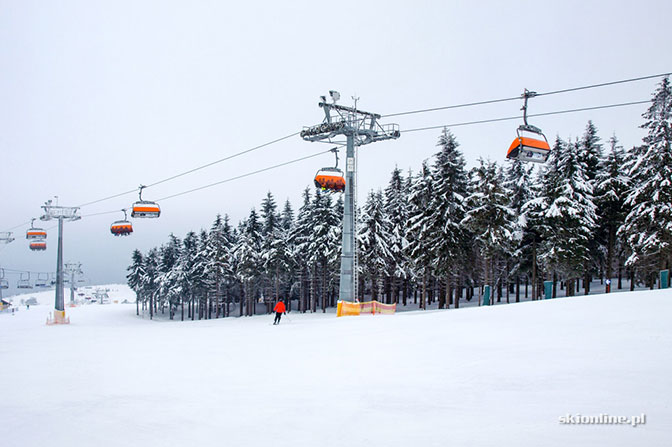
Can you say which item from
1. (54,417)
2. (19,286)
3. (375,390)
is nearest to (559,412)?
(375,390)

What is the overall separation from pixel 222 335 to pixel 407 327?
807 centimetres

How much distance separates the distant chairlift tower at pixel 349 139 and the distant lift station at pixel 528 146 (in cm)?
1208

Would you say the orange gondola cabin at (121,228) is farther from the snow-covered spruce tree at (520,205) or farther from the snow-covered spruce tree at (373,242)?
the snow-covered spruce tree at (520,205)

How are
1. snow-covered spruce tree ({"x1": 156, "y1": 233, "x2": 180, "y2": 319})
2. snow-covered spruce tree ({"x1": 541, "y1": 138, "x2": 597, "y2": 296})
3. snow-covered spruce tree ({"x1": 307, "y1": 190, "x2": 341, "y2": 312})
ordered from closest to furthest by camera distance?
snow-covered spruce tree ({"x1": 541, "y1": 138, "x2": 597, "y2": 296}) → snow-covered spruce tree ({"x1": 307, "y1": 190, "x2": 341, "y2": 312}) → snow-covered spruce tree ({"x1": 156, "y1": 233, "x2": 180, "y2": 319})

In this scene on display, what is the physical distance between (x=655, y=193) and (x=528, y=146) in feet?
71.2

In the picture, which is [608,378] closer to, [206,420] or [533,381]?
[533,381]

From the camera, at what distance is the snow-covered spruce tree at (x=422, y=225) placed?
123ft

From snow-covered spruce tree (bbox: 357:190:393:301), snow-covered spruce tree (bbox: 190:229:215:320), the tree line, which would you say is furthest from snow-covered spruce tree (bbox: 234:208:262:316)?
snow-covered spruce tree (bbox: 357:190:393:301)

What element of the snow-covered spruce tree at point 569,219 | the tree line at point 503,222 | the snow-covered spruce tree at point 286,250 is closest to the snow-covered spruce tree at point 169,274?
the snow-covered spruce tree at point 286,250

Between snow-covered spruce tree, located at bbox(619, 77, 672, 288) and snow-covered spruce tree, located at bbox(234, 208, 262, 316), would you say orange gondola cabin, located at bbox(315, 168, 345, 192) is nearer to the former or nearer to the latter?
snow-covered spruce tree, located at bbox(619, 77, 672, 288)

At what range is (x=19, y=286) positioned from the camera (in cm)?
7431

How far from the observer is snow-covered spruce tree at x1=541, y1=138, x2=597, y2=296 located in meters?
34.9

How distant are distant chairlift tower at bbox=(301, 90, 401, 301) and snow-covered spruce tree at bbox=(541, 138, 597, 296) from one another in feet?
53.1

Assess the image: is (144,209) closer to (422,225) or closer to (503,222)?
(422,225)
